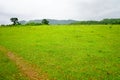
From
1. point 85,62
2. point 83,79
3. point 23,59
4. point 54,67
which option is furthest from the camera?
point 23,59

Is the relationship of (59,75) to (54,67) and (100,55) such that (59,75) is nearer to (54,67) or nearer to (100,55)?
(54,67)

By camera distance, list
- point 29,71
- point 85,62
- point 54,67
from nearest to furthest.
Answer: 1. point 29,71
2. point 54,67
3. point 85,62

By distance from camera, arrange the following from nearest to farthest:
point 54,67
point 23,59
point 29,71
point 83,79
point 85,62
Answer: point 83,79 < point 29,71 < point 54,67 < point 85,62 < point 23,59

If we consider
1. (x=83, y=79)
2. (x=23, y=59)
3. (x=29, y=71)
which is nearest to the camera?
(x=83, y=79)

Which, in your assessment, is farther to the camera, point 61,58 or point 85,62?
point 61,58

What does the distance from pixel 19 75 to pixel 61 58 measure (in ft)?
28.0

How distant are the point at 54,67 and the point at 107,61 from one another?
7.49 m

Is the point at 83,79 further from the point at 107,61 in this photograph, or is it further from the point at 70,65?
the point at 107,61

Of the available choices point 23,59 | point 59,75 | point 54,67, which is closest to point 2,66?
point 23,59

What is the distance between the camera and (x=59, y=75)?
771 inches

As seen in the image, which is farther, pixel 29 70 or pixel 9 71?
pixel 29 70

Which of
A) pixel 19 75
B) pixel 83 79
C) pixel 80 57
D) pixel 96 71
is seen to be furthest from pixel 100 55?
pixel 19 75

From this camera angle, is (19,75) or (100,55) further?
(100,55)

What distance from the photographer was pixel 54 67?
22484 mm
